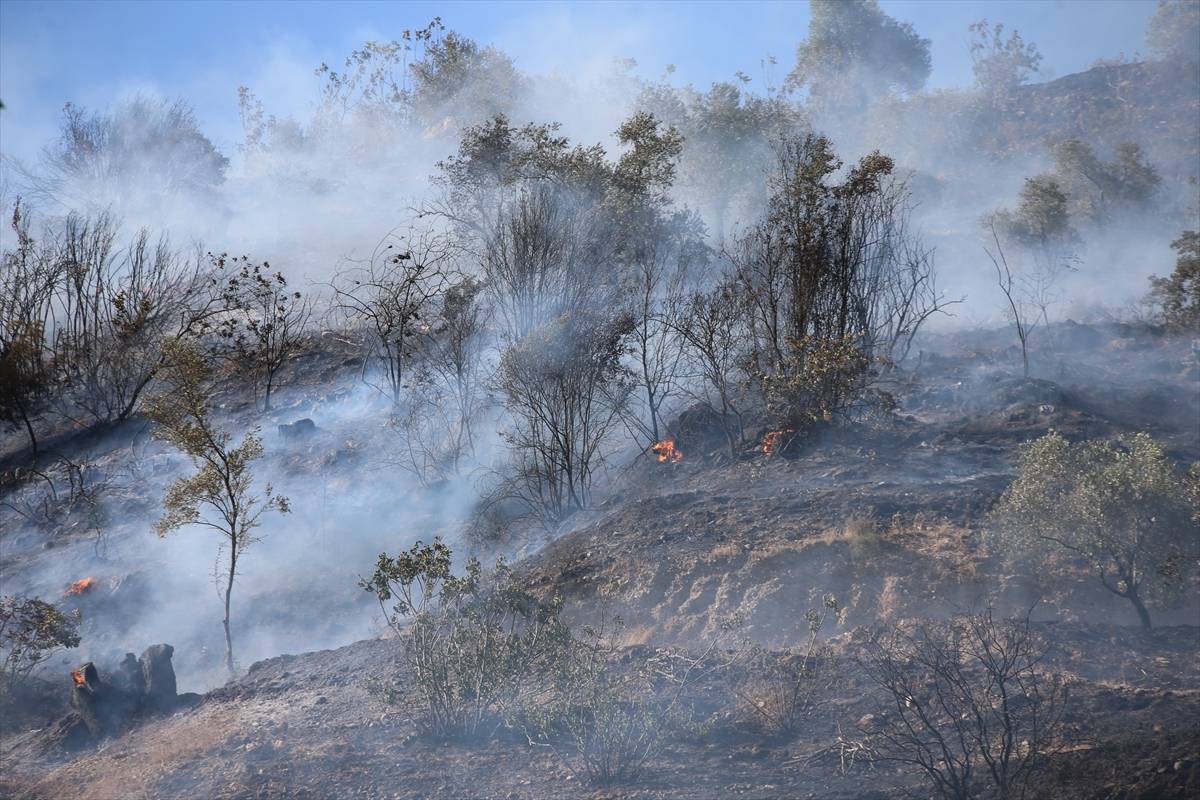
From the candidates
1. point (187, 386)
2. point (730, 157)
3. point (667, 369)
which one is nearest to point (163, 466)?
point (187, 386)

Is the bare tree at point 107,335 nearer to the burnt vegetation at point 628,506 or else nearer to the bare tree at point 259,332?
the burnt vegetation at point 628,506

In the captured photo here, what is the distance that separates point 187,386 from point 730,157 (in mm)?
24758

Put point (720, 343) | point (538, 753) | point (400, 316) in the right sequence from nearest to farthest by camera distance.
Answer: point (538, 753) → point (720, 343) → point (400, 316)

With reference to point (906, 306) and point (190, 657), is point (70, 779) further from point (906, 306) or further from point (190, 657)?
point (906, 306)

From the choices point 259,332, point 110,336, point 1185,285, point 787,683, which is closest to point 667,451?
point 787,683

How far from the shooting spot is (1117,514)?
28.6 feet

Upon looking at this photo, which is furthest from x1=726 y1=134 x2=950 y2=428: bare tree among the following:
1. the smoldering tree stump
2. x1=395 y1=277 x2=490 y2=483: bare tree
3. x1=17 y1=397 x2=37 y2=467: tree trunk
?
x1=17 y1=397 x2=37 y2=467: tree trunk

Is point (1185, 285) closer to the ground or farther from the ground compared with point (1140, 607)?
farther from the ground

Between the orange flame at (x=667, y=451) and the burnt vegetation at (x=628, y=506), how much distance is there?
0.25ft

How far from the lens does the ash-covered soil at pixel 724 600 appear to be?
22.2ft

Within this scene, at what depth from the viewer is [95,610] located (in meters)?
14.4

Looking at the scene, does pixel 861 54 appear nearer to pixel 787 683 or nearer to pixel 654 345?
pixel 654 345

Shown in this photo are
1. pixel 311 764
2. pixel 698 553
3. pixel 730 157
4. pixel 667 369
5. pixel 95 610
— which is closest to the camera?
pixel 311 764

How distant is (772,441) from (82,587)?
37.5ft
